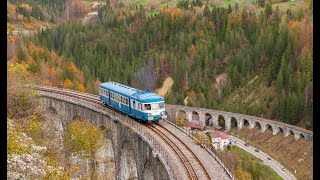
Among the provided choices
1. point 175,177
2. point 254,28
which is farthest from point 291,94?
point 175,177

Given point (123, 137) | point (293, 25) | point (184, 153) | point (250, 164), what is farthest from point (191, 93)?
point (184, 153)

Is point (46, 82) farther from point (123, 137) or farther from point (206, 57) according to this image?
point (123, 137)

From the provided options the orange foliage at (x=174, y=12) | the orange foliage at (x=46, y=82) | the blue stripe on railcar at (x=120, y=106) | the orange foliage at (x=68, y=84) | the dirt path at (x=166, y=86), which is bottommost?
the dirt path at (x=166, y=86)

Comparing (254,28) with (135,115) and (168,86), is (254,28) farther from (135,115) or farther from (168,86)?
(135,115)

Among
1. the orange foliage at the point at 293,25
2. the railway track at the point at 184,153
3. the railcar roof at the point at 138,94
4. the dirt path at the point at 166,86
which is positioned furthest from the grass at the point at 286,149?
the railway track at the point at 184,153

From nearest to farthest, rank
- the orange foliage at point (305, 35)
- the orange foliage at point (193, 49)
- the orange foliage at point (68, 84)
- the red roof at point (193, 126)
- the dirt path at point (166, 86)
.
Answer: the red roof at point (193, 126), the orange foliage at point (68, 84), the orange foliage at point (305, 35), the dirt path at point (166, 86), the orange foliage at point (193, 49)

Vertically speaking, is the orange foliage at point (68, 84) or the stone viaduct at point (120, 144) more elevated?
the stone viaduct at point (120, 144)

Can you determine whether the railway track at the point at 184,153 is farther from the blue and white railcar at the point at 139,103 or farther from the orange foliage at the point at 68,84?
the orange foliage at the point at 68,84
